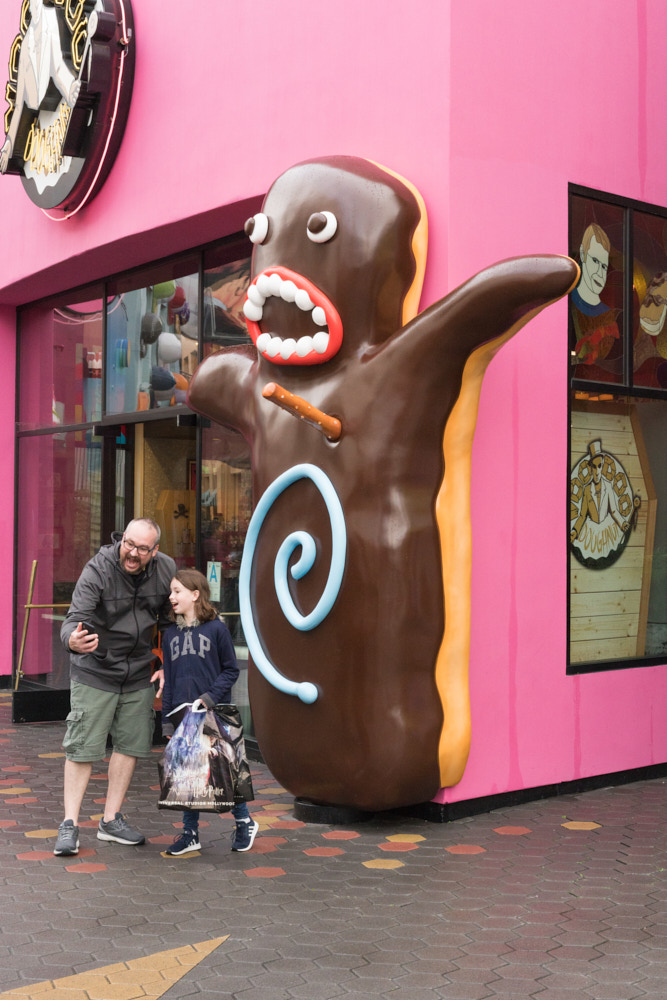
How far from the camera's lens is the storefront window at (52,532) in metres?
10.4

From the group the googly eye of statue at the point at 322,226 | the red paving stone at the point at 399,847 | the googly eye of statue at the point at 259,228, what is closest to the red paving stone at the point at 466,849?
the red paving stone at the point at 399,847

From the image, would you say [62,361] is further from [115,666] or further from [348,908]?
[348,908]

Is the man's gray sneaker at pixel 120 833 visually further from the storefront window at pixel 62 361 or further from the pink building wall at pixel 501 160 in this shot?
the storefront window at pixel 62 361

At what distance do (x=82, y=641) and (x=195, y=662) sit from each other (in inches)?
21.5

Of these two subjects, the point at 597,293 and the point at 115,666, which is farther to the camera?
the point at 597,293

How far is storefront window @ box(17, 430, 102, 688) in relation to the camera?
1036 cm

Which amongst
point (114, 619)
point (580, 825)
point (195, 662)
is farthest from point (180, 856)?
point (580, 825)

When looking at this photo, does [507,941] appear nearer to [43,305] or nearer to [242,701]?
[242,701]

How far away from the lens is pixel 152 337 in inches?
359

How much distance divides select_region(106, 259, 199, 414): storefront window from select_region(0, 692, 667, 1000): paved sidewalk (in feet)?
11.6

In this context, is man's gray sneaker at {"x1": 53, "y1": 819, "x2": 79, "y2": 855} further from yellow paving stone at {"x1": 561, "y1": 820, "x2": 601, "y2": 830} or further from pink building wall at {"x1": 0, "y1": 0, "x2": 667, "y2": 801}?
yellow paving stone at {"x1": 561, "y1": 820, "x2": 601, "y2": 830}

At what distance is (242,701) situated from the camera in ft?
27.0

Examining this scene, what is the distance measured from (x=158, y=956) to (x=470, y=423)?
311 centimetres

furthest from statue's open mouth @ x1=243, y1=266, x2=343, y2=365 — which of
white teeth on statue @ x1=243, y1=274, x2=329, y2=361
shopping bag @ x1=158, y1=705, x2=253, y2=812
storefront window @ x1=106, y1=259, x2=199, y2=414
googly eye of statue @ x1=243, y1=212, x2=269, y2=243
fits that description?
storefront window @ x1=106, y1=259, x2=199, y2=414
